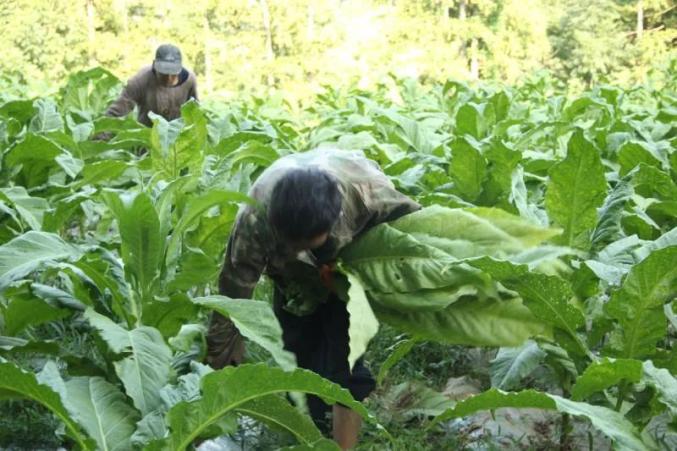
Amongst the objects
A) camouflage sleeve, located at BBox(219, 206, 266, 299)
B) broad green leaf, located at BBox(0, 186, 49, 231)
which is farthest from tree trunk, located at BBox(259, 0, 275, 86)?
camouflage sleeve, located at BBox(219, 206, 266, 299)

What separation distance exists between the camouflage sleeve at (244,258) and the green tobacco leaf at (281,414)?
486 millimetres

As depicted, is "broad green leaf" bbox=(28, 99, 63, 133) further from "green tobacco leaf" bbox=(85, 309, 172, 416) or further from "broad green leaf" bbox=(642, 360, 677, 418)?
"broad green leaf" bbox=(642, 360, 677, 418)

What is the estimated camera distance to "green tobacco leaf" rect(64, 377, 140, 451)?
229 cm

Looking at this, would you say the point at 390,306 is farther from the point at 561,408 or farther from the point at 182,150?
the point at 182,150

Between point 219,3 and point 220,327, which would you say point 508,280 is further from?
point 219,3

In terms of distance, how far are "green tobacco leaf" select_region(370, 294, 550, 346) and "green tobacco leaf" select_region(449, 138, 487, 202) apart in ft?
4.32

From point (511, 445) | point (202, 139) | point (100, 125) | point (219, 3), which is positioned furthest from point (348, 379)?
point (219, 3)

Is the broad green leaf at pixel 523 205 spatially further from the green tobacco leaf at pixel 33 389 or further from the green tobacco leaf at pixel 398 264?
the green tobacco leaf at pixel 33 389

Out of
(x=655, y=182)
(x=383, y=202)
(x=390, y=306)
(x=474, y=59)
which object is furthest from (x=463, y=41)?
(x=390, y=306)

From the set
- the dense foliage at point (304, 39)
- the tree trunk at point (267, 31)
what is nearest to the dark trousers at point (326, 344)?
the dense foliage at point (304, 39)

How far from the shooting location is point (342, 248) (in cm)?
278

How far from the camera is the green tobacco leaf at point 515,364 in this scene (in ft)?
9.36

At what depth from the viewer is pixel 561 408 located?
2.15 metres

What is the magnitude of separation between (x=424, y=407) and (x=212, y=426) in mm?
1345
